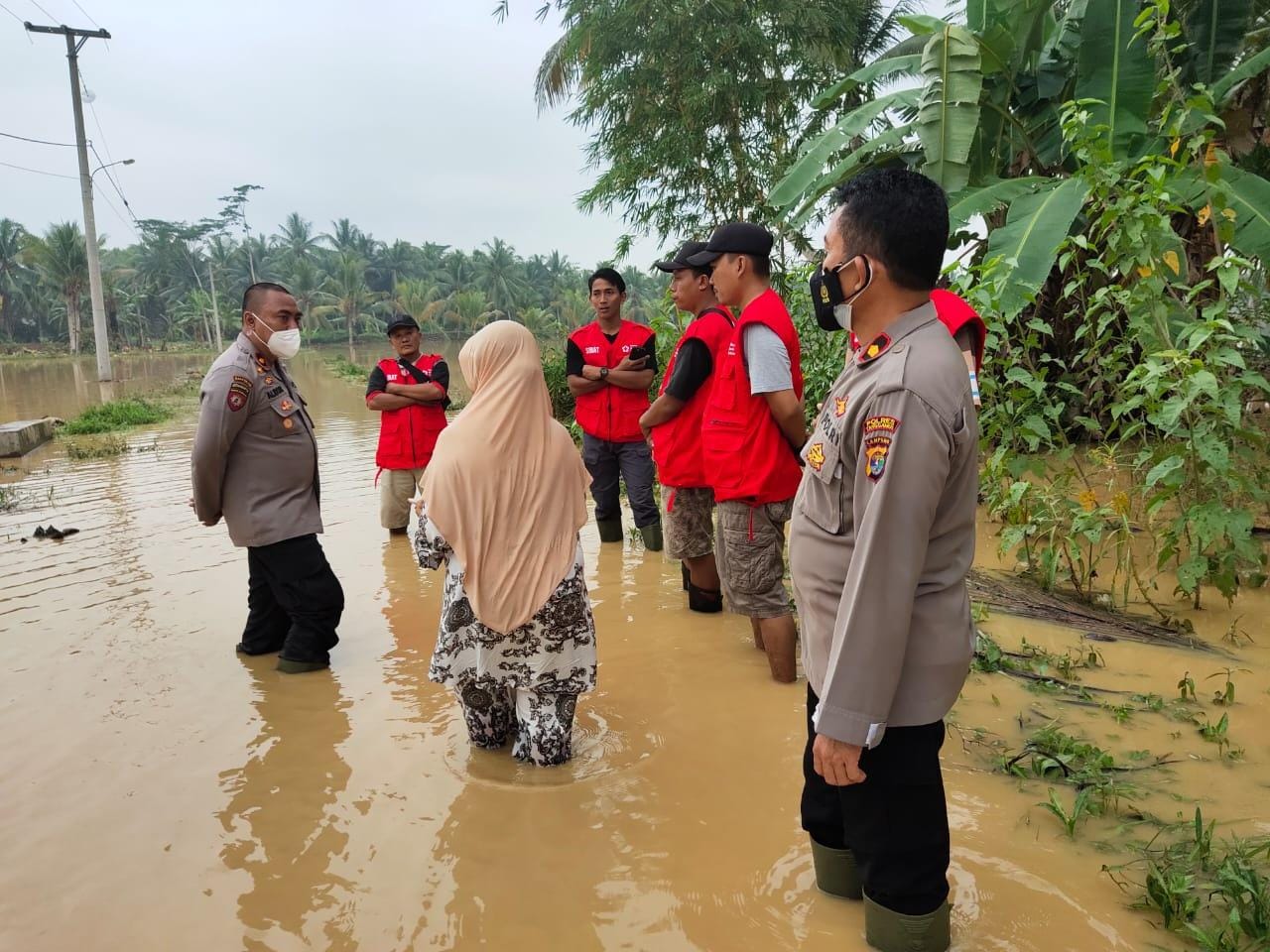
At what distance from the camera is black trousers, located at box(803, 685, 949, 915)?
1901 mm

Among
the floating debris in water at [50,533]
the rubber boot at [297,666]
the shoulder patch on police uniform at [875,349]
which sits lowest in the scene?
the rubber boot at [297,666]

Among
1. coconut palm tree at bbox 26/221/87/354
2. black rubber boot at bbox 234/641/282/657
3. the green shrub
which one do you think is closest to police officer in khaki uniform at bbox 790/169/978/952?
black rubber boot at bbox 234/641/282/657

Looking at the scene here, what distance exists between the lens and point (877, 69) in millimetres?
6758

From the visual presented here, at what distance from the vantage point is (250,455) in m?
4.12

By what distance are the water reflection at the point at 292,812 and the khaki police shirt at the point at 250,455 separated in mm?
789

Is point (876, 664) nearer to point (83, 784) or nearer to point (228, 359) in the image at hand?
point (83, 784)

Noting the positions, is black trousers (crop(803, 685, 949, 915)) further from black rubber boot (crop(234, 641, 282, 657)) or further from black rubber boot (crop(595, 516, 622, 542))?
black rubber boot (crop(595, 516, 622, 542))

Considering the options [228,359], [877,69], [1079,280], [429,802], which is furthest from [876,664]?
[877,69]

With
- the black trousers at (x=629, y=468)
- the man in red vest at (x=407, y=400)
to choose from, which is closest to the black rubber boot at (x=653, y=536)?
the black trousers at (x=629, y=468)

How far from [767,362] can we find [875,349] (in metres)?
1.65

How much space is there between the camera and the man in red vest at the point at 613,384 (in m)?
5.76

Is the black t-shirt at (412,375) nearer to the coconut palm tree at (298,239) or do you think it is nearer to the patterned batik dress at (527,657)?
the patterned batik dress at (527,657)

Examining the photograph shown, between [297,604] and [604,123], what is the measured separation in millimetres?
10258

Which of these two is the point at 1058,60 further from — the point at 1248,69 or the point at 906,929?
the point at 906,929
